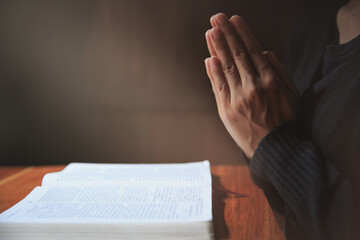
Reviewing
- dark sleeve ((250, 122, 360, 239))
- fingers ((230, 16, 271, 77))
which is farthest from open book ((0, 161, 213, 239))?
fingers ((230, 16, 271, 77))

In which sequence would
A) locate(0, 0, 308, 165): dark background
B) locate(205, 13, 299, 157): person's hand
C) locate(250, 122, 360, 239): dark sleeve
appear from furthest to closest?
1. locate(0, 0, 308, 165): dark background
2. locate(205, 13, 299, 157): person's hand
3. locate(250, 122, 360, 239): dark sleeve

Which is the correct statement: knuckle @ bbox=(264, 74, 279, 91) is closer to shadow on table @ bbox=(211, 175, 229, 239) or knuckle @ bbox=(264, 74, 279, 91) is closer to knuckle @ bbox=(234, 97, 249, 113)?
knuckle @ bbox=(234, 97, 249, 113)

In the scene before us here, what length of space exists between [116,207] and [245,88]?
10.0 inches

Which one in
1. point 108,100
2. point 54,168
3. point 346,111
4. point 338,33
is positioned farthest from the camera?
point 108,100

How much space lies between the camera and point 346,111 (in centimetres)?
43

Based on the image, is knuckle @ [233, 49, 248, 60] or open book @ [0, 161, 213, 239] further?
knuckle @ [233, 49, 248, 60]

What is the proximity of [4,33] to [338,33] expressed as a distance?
0.73 m

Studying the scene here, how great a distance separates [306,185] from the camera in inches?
15.2

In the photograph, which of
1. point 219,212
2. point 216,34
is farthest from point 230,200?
point 216,34

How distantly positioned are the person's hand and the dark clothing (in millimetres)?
32

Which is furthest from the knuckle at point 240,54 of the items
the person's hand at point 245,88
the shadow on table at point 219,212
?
the shadow on table at point 219,212

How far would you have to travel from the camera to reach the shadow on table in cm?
40

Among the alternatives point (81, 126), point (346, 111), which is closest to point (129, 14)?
point (81, 126)

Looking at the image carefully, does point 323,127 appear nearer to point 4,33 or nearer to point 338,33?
point 338,33
